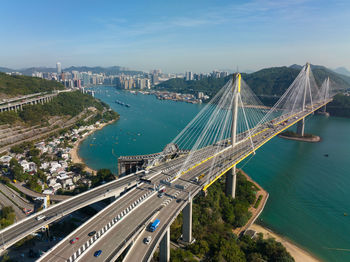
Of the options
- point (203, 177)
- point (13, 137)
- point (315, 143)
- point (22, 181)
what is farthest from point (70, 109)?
point (315, 143)

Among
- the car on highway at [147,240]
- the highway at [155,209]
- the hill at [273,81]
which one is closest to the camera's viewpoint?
the highway at [155,209]

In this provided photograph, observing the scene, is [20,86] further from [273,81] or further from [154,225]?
[273,81]

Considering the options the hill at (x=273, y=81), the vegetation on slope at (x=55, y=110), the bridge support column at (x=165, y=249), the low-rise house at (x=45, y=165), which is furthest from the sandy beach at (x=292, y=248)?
the hill at (x=273, y=81)

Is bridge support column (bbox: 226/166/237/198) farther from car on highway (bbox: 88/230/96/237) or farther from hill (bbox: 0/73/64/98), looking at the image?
hill (bbox: 0/73/64/98)

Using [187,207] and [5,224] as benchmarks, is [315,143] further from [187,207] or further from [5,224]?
[5,224]

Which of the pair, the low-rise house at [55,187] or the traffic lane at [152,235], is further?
the low-rise house at [55,187]

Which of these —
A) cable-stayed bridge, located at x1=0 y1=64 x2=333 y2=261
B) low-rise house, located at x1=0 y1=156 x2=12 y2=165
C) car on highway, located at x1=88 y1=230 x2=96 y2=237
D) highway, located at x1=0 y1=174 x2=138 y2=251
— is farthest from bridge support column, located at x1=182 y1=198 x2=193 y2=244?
A: low-rise house, located at x1=0 y1=156 x2=12 y2=165

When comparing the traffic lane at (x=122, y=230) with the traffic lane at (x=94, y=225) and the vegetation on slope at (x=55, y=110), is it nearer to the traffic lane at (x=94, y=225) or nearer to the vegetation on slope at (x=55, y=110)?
the traffic lane at (x=94, y=225)
